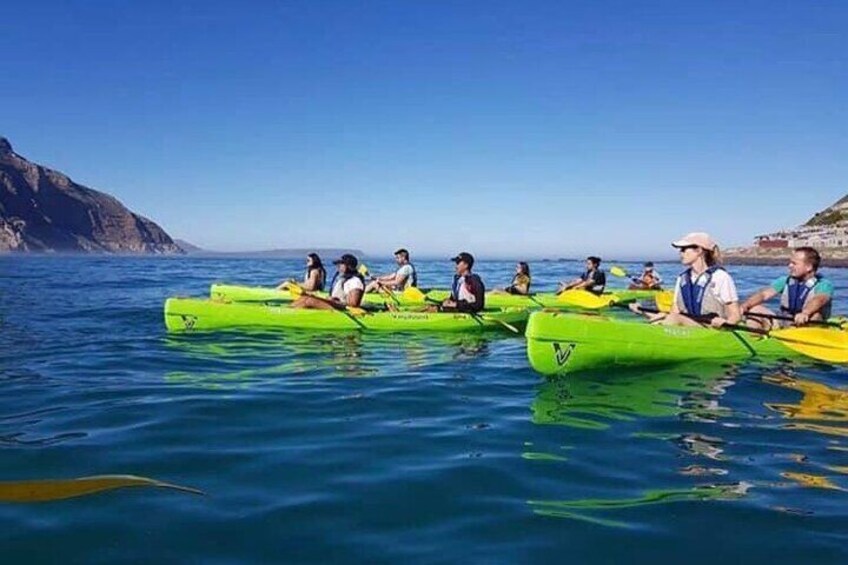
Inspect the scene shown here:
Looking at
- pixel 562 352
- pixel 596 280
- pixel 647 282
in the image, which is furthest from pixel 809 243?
pixel 562 352

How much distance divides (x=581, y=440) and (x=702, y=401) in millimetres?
2488

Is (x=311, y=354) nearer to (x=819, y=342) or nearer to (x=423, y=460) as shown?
(x=423, y=460)

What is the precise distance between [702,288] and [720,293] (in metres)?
0.27

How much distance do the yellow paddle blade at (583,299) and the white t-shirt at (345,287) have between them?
21.8ft

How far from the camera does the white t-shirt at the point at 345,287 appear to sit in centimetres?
1420

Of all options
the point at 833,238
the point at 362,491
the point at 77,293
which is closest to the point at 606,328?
the point at 362,491

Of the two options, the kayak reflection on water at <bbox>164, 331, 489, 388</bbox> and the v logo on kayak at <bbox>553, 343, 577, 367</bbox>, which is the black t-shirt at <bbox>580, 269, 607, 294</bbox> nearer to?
the kayak reflection on water at <bbox>164, 331, 489, 388</bbox>

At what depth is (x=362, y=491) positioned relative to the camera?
4.72m

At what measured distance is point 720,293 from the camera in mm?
9781

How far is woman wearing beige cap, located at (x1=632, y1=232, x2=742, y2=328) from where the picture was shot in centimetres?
959

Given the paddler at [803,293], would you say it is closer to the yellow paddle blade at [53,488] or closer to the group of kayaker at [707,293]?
the group of kayaker at [707,293]

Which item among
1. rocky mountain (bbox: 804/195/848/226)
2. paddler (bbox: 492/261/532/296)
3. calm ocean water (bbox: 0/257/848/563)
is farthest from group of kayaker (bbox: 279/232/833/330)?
rocky mountain (bbox: 804/195/848/226)

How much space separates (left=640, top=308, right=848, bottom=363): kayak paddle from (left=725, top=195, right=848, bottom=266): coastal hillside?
50.0 metres

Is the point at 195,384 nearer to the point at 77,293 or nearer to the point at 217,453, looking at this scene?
the point at 217,453
